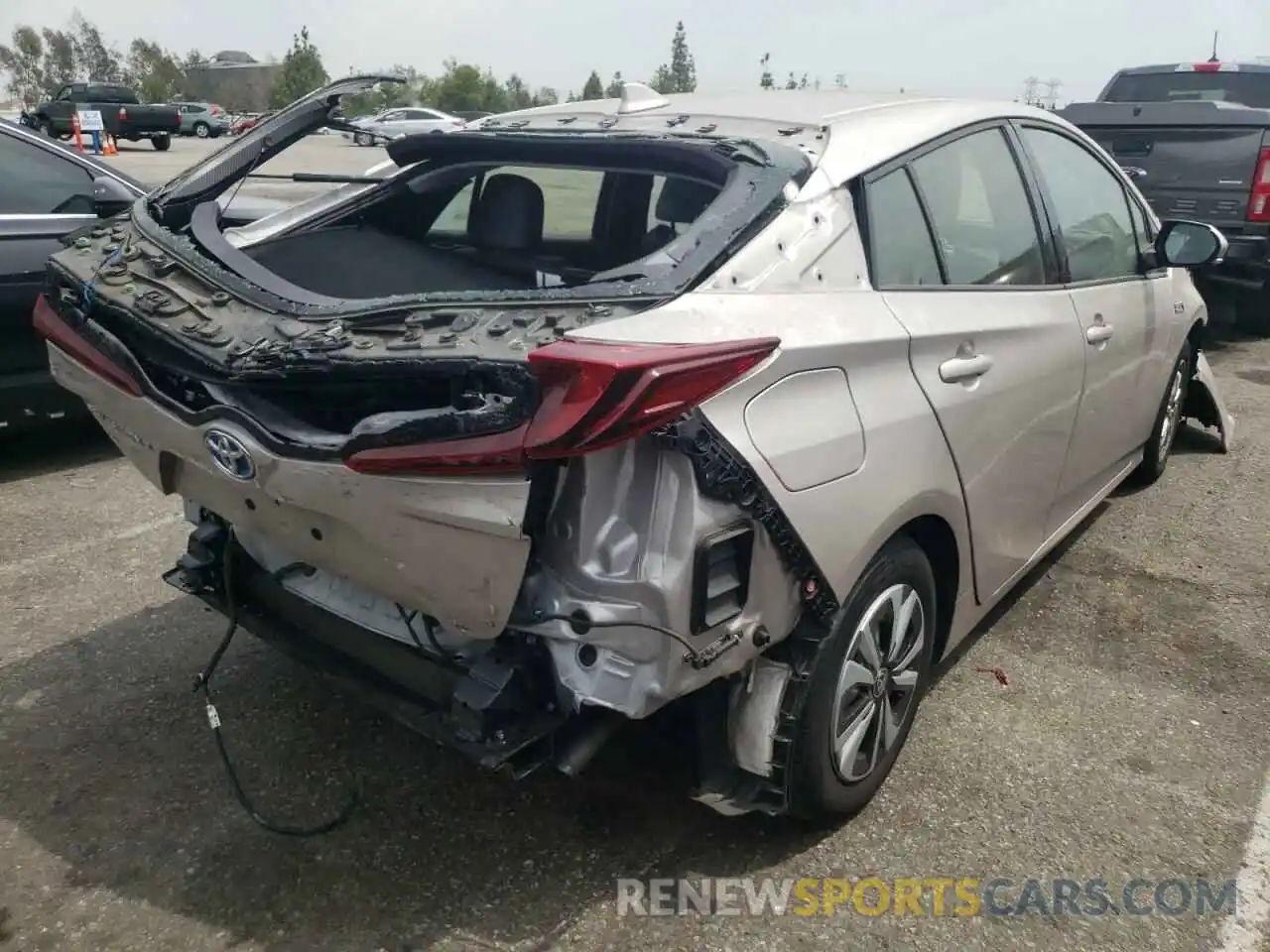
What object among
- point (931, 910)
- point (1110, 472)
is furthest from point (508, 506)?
point (1110, 472)

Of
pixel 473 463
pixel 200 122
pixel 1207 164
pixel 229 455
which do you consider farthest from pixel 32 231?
pixel 200 122

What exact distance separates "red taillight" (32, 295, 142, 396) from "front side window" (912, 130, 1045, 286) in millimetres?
1997

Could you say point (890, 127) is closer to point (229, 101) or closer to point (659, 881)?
point (659, 881)

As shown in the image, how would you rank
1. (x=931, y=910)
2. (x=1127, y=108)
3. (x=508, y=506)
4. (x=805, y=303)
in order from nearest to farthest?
(x=508, y=506) → (x=805, y=303) → (x=931, y=910) → (x=1127, y=108)

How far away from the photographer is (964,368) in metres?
2.72

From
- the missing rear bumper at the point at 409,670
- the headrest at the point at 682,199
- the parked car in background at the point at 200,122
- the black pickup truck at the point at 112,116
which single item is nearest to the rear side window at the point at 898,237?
the headrest at the point at 682,199

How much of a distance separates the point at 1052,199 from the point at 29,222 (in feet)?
14.2

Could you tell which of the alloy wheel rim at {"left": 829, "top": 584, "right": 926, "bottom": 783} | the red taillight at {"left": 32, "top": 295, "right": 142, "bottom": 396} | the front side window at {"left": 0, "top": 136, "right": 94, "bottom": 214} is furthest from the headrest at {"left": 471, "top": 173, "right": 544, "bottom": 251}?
the front side window at {"left": 0, "top": 136, "right": 94, "bottom": 214}

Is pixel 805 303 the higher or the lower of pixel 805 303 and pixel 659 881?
the higher

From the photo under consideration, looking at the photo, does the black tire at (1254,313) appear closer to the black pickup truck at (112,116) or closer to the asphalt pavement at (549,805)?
the asphalt pavement at (549,805)

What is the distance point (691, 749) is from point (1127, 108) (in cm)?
734

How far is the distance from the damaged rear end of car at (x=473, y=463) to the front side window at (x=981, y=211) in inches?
22.2

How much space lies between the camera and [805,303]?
2271 millimetres

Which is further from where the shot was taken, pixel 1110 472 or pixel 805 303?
pixel 1110 472
